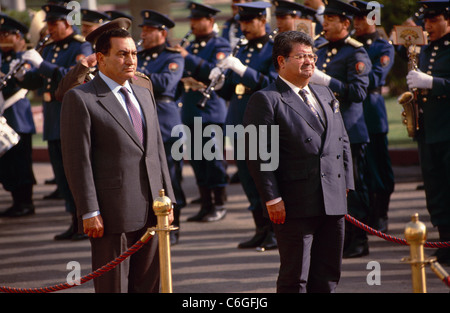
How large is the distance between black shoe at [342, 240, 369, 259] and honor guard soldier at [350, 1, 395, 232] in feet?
2.49

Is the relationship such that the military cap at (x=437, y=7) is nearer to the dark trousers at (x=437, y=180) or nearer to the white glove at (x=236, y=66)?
the dark trousers at (x=437, y=180)

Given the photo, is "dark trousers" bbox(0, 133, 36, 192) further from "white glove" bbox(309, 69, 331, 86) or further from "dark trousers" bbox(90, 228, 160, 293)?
"dark trousers" bbox(90, 228, 160, 293)

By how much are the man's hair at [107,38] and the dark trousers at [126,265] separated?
3.47 ft

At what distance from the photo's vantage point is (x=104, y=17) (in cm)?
925

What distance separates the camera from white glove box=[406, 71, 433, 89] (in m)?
7.01

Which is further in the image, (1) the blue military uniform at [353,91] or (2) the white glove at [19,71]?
(2) the white glove at [19,71]

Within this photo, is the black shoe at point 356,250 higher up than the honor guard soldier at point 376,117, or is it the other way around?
the honor guard soldier at point 376,117

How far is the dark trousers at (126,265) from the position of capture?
16.4 feet

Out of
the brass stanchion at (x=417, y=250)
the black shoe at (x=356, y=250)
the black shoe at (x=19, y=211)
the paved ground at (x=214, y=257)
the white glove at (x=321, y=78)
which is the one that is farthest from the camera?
the black shoe at (x=19, y=211)

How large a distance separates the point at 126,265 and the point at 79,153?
716 mm

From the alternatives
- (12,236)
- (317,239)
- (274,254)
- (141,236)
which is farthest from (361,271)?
(12,236)

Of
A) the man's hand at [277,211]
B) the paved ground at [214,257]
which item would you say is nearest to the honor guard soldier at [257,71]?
the paved ground at [214,257]
